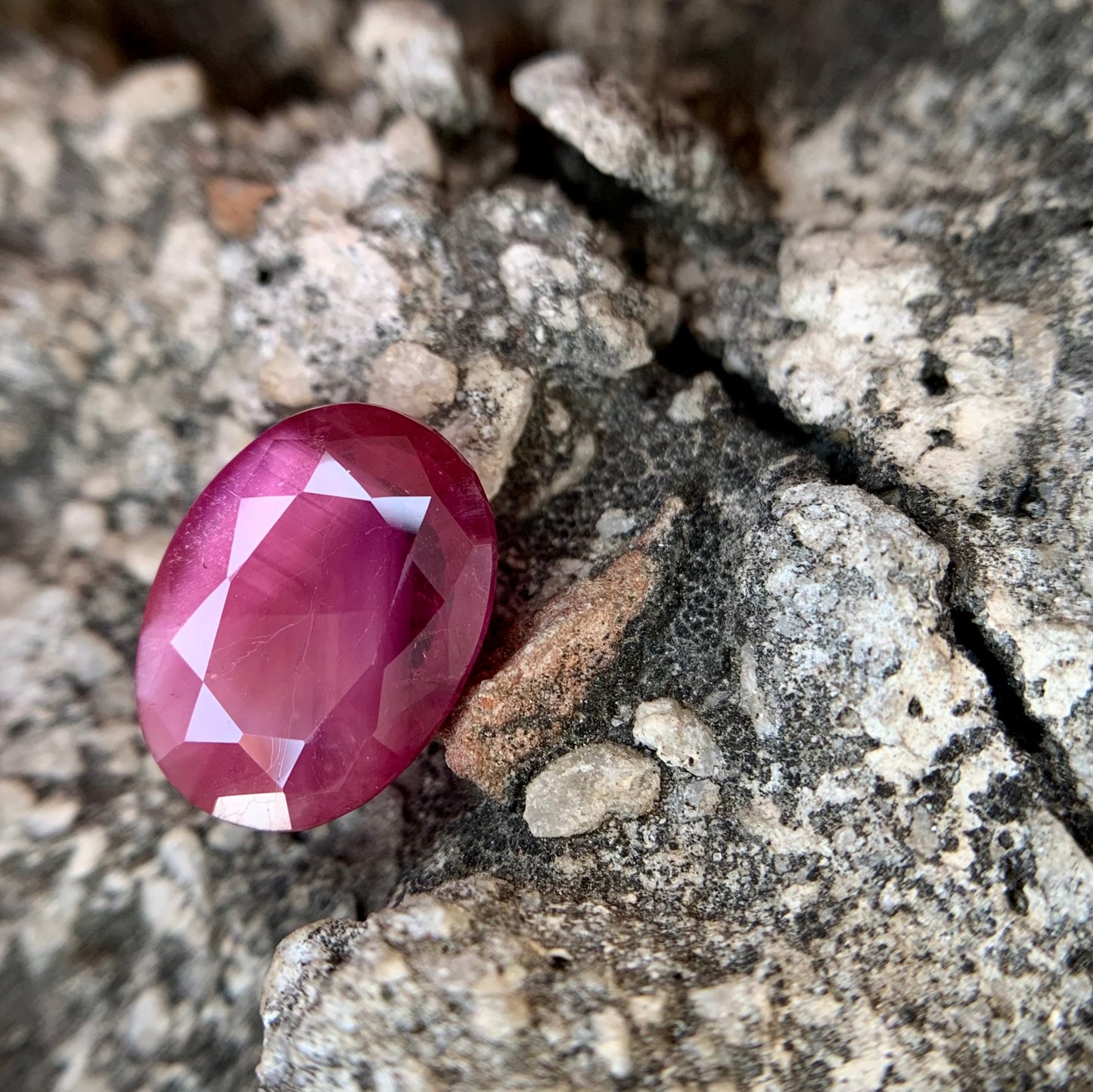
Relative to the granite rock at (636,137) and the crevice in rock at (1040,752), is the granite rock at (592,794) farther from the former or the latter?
the granite rock at (636,137)

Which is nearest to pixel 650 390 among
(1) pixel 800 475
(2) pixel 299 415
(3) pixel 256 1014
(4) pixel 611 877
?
(1) pixel 800 475

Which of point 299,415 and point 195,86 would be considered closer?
point 299,415

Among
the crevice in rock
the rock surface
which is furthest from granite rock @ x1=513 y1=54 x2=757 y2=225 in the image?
the crevice in rock

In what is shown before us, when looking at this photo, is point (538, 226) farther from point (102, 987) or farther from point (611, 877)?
point (102, 987)

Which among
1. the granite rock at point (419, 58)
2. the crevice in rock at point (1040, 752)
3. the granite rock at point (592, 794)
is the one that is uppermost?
the granite rock at point (419, 58)

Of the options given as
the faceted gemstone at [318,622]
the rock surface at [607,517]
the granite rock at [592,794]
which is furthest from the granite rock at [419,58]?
the granite rock at [592,794]

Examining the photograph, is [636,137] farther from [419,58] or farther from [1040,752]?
[1040,752]

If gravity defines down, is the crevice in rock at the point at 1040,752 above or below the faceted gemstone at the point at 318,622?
above
